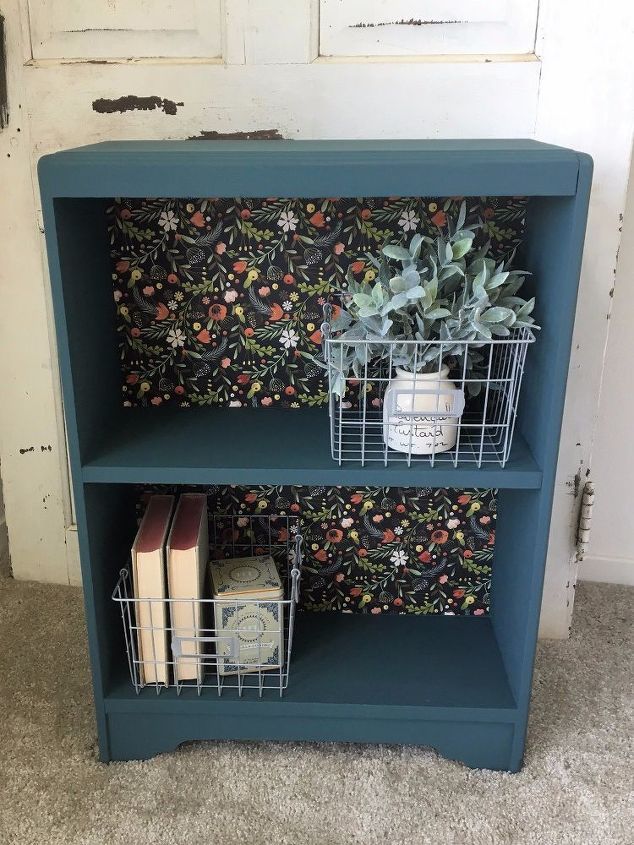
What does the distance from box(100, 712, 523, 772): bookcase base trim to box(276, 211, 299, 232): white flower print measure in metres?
0.78

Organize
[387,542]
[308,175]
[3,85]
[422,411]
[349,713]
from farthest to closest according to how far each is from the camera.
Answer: [387,542] → [3,85] → [349,713] → [422,411] → [308,175]

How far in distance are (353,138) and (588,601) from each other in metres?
1.04

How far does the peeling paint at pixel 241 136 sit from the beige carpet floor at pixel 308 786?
37.8 inches

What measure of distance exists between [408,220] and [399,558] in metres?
0.60

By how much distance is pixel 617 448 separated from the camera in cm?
163

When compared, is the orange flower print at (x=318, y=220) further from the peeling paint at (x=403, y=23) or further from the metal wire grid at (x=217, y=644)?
the metal wire grid at (x=217, y=644)

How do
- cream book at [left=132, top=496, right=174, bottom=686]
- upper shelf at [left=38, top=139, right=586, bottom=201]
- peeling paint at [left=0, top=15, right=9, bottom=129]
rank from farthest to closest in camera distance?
peeling paint at [left=0, top=15, right=9, bottom=129], cream book at [left=132, top=496, right=174, bottom=686], upper shelf at [left=38, top=139, right=586, bottom=201]

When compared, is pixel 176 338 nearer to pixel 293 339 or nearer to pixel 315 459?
pixel 293 339

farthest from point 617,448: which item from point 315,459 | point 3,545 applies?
point 3,545

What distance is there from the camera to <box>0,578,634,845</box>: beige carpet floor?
3.70 ft

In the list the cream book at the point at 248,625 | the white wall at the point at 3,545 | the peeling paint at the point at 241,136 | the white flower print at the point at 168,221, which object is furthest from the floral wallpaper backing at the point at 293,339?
the white wall at the point at 3,545

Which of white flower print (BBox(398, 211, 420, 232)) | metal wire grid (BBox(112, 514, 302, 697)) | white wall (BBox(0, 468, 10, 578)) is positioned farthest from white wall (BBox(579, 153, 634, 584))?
white wall (BBox(0, 468, 10, 578))

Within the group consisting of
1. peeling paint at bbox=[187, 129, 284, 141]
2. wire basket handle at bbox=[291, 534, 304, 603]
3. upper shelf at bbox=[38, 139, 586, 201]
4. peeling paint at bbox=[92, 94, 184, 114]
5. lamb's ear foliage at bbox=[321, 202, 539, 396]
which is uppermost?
peeling paint at bbox=[92, 94, 184, 114]

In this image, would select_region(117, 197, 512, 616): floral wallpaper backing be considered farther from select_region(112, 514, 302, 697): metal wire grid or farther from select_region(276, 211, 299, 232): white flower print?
select_region(112, 514, 302, 697): metal wire grid
